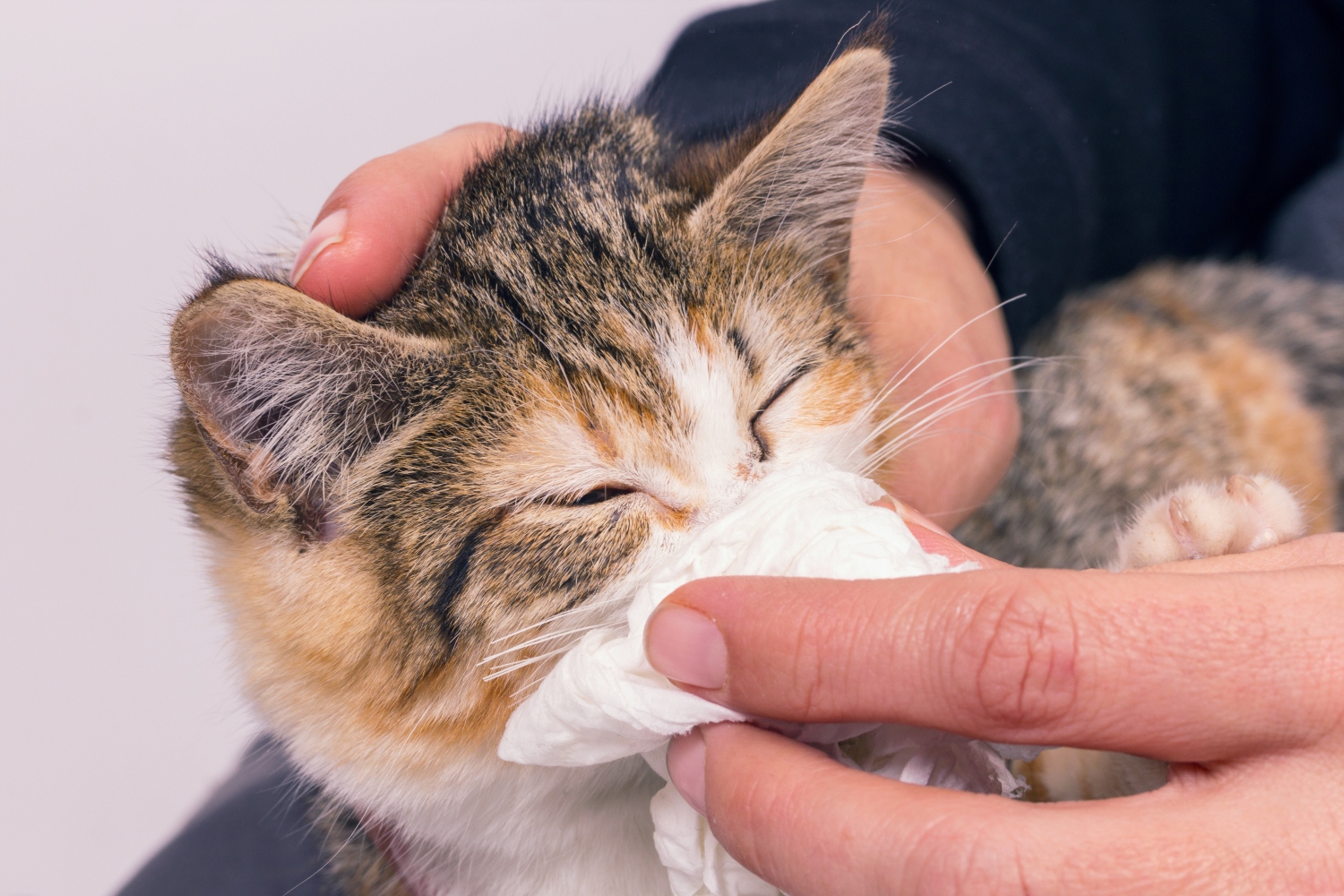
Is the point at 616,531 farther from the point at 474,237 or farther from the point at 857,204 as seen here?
the point at 857,204

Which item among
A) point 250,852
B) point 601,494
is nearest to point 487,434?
point 601,494

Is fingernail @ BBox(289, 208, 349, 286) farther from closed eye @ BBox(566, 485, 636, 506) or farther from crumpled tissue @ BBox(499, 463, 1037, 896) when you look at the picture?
crumpled tissue @ BBox(499, 463, 1037, 896)

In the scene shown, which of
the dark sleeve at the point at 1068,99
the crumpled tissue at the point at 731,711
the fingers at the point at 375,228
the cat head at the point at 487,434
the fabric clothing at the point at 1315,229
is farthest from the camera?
the fabric clothing at the point at 1315,229

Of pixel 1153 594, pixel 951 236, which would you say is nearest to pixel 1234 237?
pixel 951 236

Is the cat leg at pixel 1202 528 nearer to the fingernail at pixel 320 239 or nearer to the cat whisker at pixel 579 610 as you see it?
the cat whisker at pixel 579 610

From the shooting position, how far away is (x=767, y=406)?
1088 mm

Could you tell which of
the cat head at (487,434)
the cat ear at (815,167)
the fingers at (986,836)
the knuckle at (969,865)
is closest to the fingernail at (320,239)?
the cat head at (487,434)

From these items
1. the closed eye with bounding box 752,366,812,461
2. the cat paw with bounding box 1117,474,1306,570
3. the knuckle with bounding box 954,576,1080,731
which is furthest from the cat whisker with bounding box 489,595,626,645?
the cat paw with bounding box 1117,474,1306,570

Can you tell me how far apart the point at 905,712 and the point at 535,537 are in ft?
1.34

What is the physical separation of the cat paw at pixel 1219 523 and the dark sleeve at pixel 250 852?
4.28ft

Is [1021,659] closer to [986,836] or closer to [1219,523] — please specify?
[986,836]

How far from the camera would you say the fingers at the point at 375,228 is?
3.66 ft

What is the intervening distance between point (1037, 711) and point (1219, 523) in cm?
42

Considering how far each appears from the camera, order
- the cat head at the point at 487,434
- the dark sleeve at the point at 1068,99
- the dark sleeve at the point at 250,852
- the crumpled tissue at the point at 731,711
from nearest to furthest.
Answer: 1. the crumpled tissue at the point at 731,711
2. the cat head at the point at 487,434
3. the dark sleeve at the point at 250,852
4. the dark sleeve at the point at 1068,99
